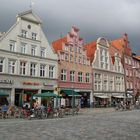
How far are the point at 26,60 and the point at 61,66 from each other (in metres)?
7.30

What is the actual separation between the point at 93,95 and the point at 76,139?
34821 mm

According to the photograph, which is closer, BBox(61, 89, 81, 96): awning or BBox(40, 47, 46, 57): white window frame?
BBox(40, 47, 46, 57): white window frame

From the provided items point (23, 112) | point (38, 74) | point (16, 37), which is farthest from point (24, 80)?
point (23, 112)

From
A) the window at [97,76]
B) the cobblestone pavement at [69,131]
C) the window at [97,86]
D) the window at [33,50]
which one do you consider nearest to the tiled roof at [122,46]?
the window at [97,76]

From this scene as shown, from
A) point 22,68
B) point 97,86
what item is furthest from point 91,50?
point 22,68

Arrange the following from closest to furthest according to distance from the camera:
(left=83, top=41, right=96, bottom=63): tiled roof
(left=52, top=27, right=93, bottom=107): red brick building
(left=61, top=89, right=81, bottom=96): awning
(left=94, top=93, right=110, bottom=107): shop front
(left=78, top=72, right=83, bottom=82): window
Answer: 1. (left=61, top=89, right=81, bottom=96): awning
2. (left=52, top=27, right=93, bottom=107): red brick building
3. (left=78, top=72, right=83, bottom=82): window
4. (left=94, top=93, right=110, bottom=107): shop front
5. (left=83, top=41, right=96, bottom=63): tiled roof

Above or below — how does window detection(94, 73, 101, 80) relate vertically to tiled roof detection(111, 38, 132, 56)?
below

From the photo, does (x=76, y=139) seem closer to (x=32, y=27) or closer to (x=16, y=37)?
(x=16, y=37)

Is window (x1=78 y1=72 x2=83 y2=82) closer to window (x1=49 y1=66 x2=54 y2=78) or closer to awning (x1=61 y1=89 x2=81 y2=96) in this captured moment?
awning (x1=61 y1=89 x2=81 y2=96)

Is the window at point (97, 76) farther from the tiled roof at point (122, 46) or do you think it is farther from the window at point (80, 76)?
the tiled roof at point (122, 46)

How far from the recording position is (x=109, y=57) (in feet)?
174

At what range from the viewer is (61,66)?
1635 inches

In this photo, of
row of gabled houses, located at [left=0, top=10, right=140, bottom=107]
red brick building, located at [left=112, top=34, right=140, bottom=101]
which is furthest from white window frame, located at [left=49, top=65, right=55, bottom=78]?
red brick building, located at [left=112, top=34, right=140, bottom=101]

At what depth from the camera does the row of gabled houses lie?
34.7 m
